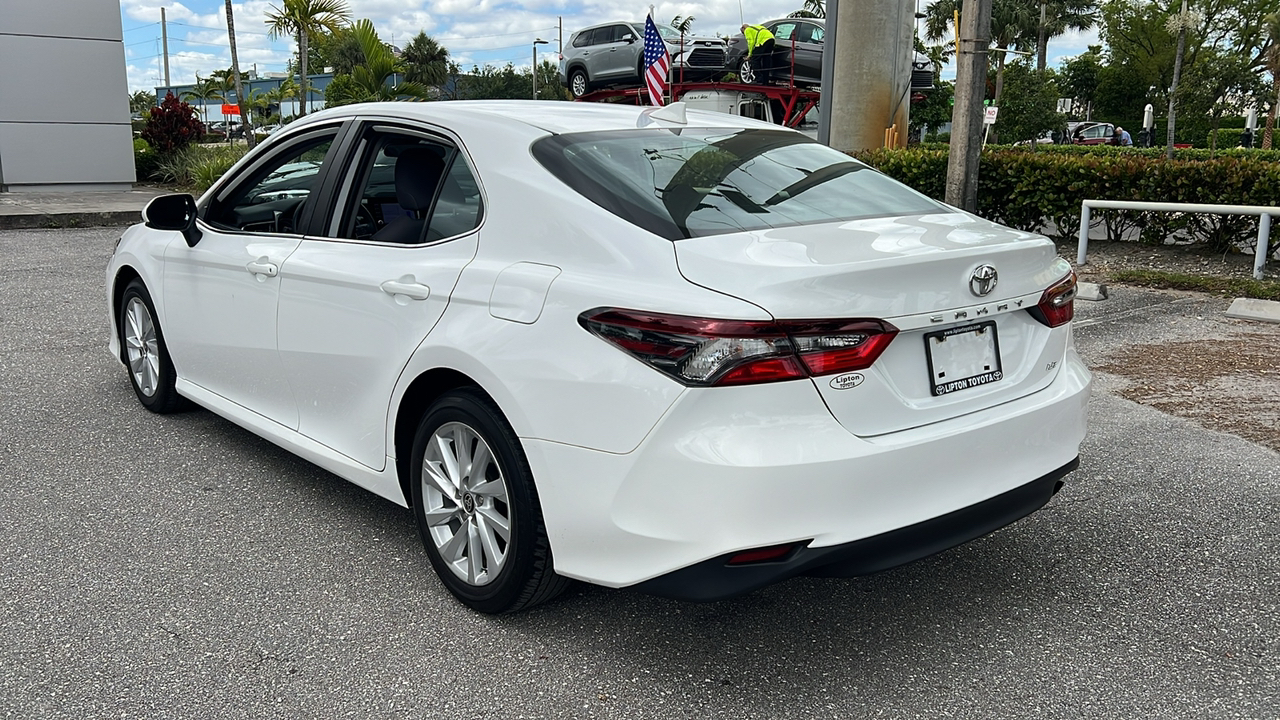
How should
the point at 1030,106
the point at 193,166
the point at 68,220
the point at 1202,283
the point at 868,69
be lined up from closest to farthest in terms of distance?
the point at 1202,283 → the point at 68,220 → the point at 868,69 → the point at 193,166 → the point at 1030,106

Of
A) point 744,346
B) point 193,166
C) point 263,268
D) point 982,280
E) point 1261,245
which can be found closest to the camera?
point 744,346

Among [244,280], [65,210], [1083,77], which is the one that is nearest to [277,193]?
[244,280]

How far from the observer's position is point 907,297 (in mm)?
2689

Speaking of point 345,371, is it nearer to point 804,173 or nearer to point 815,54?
point 804,173

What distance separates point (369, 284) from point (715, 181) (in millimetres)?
1165

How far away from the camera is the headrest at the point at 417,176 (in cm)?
355

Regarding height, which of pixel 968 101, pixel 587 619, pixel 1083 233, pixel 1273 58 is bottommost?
pixel 587 619

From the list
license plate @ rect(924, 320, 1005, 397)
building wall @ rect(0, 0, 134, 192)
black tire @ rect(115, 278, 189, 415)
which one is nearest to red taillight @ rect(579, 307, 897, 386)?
license plate @ rect(924, 320, 1005, 397)

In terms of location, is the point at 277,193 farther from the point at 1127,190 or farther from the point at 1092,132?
the point at 1092,132

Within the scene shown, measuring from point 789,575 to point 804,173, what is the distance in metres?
1.49

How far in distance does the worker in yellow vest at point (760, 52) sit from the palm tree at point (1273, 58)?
84.0 ft

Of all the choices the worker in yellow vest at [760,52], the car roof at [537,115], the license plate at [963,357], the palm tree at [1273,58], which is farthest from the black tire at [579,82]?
the palm tree at [1273,58]

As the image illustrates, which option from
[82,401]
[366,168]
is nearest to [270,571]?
[366,168]

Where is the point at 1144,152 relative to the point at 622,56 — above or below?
below
